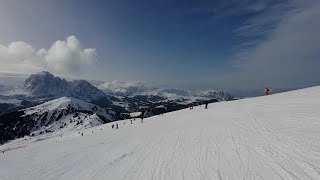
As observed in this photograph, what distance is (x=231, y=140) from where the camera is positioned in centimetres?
1393

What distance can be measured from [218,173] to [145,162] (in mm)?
4343

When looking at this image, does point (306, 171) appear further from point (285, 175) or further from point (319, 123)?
point (319, 123)

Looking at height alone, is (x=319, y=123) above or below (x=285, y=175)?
above

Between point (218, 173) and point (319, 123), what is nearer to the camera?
point (218, 173)

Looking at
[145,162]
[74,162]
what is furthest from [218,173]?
Answer: [74,162]

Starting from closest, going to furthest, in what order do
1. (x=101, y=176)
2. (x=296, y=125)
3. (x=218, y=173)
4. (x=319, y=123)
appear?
(x=218, y=173)
(x=101, y=176)
(x=319, y=123)
(x=296, y=125)

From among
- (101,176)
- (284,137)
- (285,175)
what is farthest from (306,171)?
(101,176)

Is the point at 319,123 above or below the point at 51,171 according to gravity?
above

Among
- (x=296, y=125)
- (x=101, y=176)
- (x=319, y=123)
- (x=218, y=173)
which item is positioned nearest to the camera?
(x=218, y=173)

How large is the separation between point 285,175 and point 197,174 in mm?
3014

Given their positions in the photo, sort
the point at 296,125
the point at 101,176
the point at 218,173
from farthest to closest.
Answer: the point at 296,125 → the point at 101,176 → the point at 218,173

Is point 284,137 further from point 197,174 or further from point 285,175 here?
point 197,174

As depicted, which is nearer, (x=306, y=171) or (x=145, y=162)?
(x=306, y=171)

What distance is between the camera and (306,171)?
7859 millimetres
